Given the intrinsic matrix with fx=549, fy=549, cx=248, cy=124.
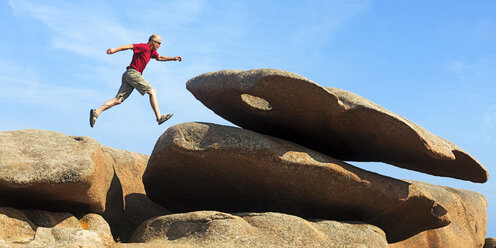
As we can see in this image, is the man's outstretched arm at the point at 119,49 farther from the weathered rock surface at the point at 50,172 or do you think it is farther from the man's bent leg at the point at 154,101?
the weathered rock surface at the point at 50,172

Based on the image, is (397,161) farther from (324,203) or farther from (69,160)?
(69,160)

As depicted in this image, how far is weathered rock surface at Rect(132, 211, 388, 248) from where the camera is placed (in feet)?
32.5

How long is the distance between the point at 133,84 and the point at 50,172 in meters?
4.11

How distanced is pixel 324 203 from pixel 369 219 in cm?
148

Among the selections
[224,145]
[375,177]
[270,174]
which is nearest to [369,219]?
[375,177]

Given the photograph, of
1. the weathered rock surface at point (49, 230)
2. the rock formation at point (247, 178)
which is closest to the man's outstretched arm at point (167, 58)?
the rock formation at point (247, 178)

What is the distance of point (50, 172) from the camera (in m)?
10.2

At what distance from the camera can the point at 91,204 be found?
36.8 feet

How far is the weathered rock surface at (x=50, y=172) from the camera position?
10.1 metres

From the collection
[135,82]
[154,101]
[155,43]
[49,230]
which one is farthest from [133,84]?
[49,230]

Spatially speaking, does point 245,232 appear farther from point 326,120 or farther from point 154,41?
point 154,41

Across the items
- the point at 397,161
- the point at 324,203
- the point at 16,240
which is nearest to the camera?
the point at 16,240

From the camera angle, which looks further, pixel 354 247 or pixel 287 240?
pixel 354 247

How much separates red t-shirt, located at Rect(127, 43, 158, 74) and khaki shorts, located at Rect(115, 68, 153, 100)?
17cm
